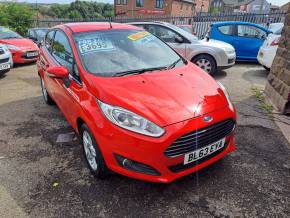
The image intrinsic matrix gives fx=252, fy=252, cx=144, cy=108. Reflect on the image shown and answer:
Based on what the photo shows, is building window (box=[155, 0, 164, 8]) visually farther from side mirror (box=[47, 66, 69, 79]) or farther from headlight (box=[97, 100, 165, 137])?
headlight (box=[97, 100, 165, 137])

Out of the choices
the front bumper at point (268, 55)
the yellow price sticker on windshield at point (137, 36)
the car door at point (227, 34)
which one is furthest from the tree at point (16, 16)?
the yellow price sticker on windshield at point (137, 36)

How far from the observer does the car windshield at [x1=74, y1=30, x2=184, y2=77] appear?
3123mm

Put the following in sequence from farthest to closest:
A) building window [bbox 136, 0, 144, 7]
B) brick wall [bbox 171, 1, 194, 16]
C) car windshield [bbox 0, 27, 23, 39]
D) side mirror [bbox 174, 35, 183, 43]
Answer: brick wall [bbox 171, 1, 194, 16], building window [bbox 136, 0, 144, 7], car windshield [bbox 0, 27, 23, 39], side mirror [bbox 174, 35, 183, 43]

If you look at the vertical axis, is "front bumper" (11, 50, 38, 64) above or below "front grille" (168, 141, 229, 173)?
below

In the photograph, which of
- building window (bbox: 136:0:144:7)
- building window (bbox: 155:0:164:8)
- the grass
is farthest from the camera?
building window (bbox: 136:0:144:7)

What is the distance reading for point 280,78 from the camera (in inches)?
192

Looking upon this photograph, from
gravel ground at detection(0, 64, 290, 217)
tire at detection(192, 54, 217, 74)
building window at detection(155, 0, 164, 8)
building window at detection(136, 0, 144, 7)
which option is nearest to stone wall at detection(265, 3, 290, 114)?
gravel ground at detection(0, 64, 290, 217)

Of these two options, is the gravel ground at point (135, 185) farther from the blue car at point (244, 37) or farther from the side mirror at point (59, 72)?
the blue car at point (244, 37)

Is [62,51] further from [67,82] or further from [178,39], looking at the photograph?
[178,39]

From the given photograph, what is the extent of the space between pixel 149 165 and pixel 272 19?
540 inches

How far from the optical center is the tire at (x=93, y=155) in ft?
8.79

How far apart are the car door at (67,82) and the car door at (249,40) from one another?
6.97 metres

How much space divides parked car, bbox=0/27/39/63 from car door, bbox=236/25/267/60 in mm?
Answer: 7716

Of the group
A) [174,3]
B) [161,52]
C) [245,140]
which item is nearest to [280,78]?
[245,140]
